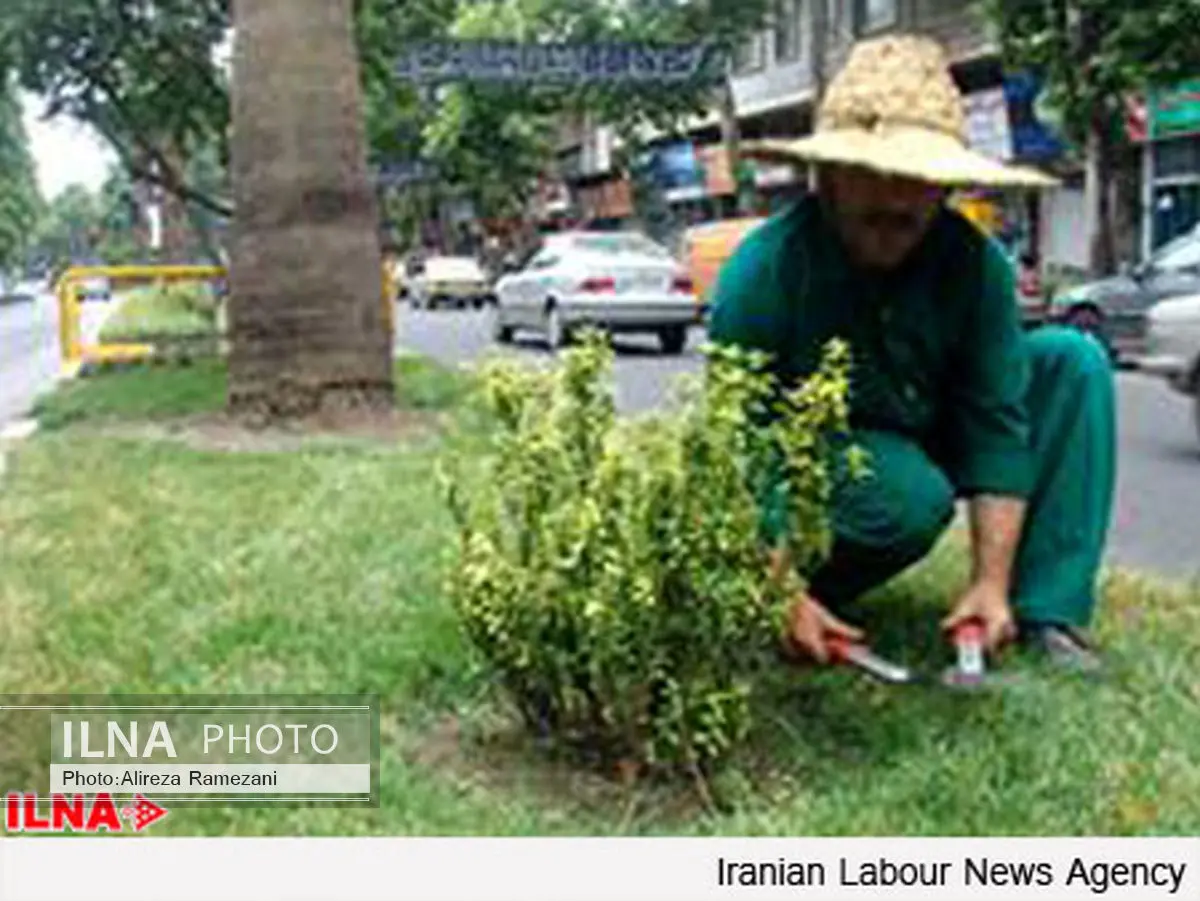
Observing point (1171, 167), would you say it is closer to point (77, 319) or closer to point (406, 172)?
point (77, 319)

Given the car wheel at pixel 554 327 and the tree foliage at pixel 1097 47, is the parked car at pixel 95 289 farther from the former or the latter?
the tree foliage at pixel 1097 47

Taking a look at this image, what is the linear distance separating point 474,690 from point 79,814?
1.18 meters

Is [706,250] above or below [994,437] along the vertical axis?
below

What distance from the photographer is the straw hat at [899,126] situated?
14.6ft

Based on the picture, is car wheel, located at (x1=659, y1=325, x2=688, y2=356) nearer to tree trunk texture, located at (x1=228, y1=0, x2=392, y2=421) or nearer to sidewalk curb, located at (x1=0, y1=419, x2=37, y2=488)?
sidewalk curb, located at (x1=0, y1=419, x2=37, y2=488)

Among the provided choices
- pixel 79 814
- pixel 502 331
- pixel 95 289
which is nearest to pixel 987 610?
pixel 79 814

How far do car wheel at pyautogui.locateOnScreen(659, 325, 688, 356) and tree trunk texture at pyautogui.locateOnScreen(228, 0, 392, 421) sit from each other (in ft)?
41.8

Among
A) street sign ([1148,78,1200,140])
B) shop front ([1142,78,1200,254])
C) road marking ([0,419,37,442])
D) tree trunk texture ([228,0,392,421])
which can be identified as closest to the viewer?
tree trunk texture ([228,0,392,421])

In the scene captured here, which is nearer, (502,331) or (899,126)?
(899,126)

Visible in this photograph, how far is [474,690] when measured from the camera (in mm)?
5082

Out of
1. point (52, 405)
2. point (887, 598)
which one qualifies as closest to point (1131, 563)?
point (887, 598)

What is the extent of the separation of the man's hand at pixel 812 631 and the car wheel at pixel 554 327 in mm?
19032

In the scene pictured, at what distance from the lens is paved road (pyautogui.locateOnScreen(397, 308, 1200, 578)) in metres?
8.74

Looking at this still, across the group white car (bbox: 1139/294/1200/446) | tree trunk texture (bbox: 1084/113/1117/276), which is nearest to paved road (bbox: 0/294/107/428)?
white car (bbox: 1139/294/1200/446)
